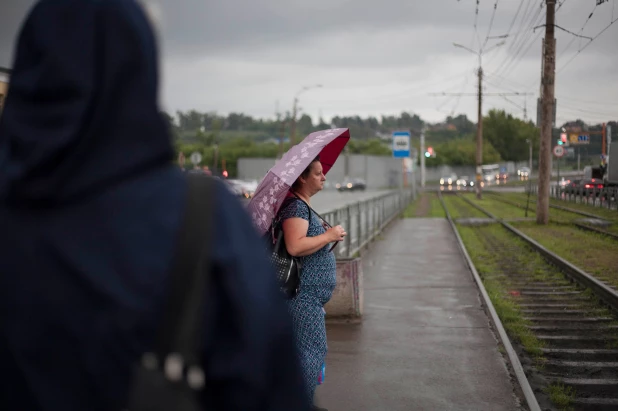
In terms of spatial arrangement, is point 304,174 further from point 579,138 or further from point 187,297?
point 579,138

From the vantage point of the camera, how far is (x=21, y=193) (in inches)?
53.2

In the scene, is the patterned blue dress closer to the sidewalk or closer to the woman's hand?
the woman's hand

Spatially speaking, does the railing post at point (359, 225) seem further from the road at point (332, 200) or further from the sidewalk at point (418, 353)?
the sidewalk at point (418, 353)

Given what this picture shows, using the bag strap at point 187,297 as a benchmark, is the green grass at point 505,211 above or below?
below

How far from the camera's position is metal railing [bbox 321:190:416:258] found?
13.7m

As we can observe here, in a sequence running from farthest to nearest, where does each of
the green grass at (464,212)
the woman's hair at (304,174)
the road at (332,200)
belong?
the road at (332,200)
the green grass at (464,212)
the woman's hair at (304,174)

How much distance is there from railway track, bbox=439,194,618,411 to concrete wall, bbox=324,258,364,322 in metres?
1.67

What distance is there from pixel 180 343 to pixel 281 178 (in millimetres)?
3174

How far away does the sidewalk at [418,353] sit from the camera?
657cm

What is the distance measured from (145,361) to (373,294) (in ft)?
36.3

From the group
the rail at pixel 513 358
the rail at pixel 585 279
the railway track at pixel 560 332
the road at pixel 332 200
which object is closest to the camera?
→ the rail at pixel 513 358

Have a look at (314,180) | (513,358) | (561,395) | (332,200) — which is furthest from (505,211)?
(314,180)

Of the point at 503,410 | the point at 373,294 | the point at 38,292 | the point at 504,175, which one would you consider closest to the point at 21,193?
the point at 38,292

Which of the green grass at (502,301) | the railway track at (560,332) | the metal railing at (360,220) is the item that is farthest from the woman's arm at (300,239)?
the metal railing at (360,220)
